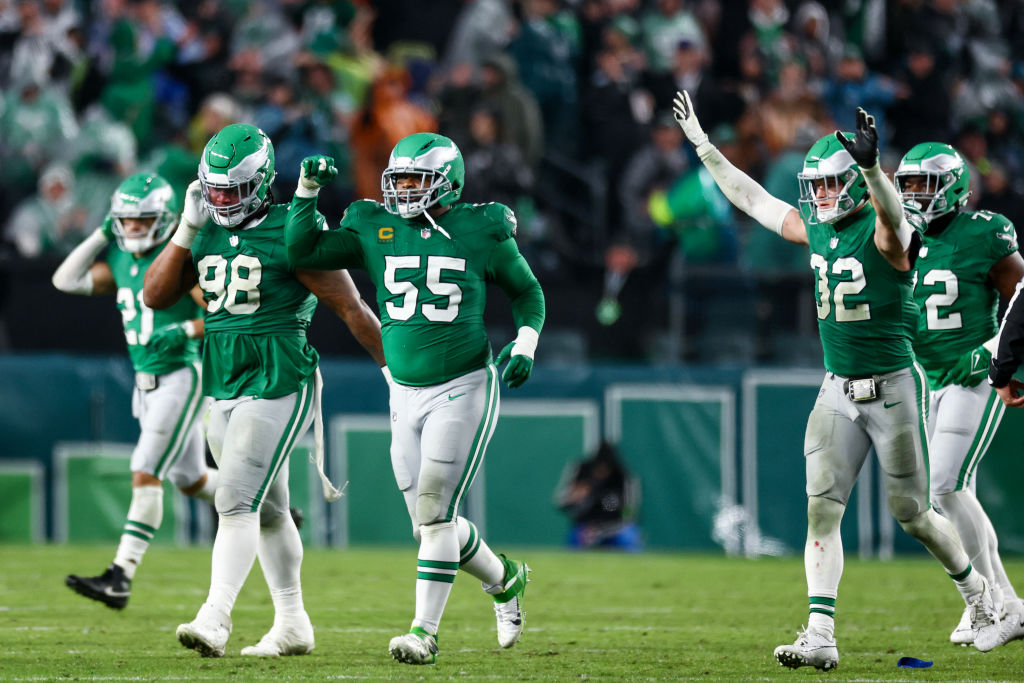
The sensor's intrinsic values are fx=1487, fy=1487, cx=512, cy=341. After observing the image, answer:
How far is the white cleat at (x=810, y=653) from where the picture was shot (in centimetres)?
567

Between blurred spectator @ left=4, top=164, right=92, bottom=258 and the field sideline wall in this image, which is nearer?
the field sideline wall

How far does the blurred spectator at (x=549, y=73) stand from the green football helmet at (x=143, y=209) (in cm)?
645

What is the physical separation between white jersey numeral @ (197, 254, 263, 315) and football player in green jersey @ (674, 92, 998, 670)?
90.0 inches

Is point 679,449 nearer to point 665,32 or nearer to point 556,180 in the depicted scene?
point 556,180

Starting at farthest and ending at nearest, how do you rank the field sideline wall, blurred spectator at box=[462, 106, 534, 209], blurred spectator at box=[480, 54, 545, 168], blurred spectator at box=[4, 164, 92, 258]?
blurred spectator at box=[480, 54, 545, 168] → blurred spectator at box=[4, 164, 92, 258] → blurred spectator at box=[462, 106, 534, 209] → the field sideline wall

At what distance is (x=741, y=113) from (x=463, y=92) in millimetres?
2655

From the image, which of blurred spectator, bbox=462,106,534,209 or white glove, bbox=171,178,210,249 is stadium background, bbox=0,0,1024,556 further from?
white glove, bbox=171,178,210,249

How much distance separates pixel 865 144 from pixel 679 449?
667 centimetres

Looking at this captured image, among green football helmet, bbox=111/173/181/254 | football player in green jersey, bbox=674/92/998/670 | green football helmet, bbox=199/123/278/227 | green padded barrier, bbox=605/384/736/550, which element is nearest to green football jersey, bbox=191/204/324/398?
green football helmet, bbox=199/123/278/227

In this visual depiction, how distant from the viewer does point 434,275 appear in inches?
229

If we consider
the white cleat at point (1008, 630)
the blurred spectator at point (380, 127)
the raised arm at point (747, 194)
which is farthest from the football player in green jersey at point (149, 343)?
the blurred spectator at point (380, 127)

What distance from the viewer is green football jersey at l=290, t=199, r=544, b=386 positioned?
19.1 ft

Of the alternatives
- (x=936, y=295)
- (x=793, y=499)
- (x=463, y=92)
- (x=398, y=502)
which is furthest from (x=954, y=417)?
(x=463, y=92)

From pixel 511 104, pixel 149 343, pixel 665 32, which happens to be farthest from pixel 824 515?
pixel 665 32
